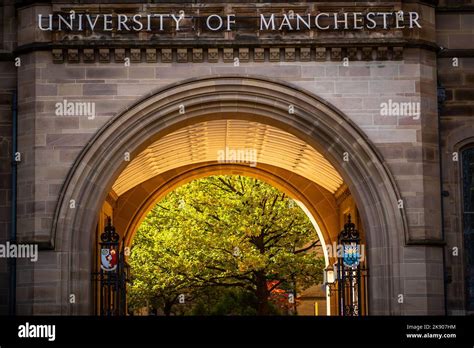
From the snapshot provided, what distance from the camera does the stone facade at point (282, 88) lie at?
68.4 feet

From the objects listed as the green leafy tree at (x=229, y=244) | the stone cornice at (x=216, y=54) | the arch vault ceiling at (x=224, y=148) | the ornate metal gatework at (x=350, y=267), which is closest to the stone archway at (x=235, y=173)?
the arch vault ceiling at (x=224, y=148)

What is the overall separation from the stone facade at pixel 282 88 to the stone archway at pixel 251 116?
0.04m

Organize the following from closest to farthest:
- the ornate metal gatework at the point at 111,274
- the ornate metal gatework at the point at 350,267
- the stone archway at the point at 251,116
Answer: the stone archway at the point at 251,116 < the ornate metal gatework at the point at 111,274 < the ornate metal gatework at the point at 350,267

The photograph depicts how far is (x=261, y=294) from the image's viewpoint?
33.6 meters

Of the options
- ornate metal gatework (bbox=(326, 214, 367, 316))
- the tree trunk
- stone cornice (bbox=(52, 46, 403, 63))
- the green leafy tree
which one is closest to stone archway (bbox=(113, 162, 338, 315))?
the tree trunk

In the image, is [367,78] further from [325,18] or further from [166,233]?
[166,233]

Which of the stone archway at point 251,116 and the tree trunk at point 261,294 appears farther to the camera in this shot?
the tree trunk at point 261,294

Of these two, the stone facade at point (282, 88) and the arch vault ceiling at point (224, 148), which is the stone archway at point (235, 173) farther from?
the stone facade at point (282, 88)

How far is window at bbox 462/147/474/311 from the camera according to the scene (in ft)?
70.1

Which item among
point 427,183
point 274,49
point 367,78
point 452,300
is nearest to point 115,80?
point 274,49

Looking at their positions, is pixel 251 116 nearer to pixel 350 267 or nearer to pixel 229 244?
pixel 350 267

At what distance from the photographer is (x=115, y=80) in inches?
834

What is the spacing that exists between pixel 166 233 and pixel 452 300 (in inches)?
633

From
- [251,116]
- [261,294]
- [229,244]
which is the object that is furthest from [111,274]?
[229,244]
